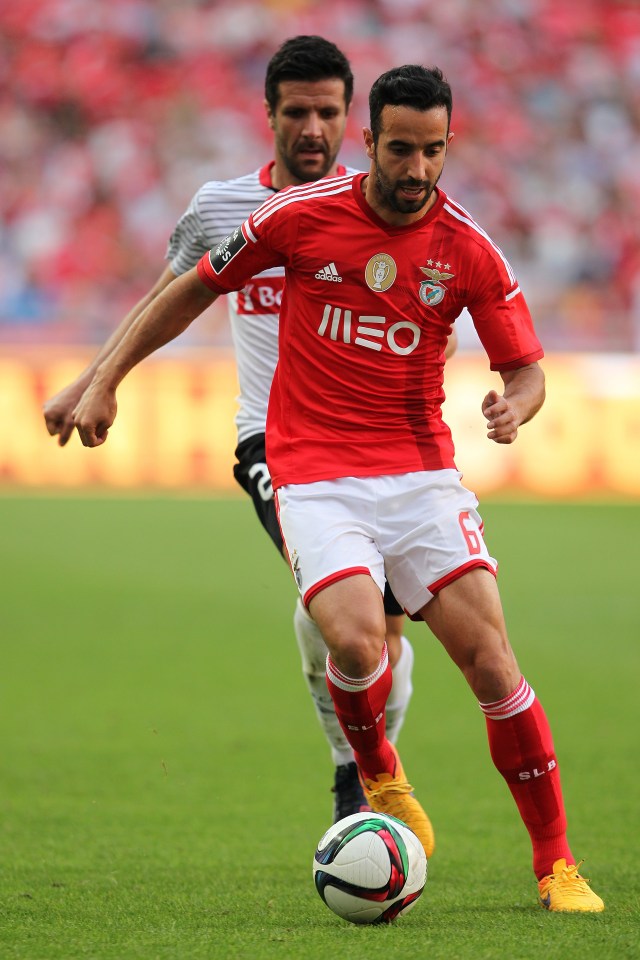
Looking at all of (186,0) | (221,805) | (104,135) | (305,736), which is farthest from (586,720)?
(186,0)

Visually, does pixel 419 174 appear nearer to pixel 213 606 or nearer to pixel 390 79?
pixel 390 79

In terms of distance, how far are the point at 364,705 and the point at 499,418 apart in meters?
0.92

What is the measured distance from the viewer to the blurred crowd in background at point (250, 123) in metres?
18.2

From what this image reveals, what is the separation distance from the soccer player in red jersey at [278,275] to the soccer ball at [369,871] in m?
1.17

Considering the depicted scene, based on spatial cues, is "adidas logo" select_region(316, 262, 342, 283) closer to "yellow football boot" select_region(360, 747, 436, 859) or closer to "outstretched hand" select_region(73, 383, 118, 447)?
"outstretched hand" select_region(73, 383, 118, 447)

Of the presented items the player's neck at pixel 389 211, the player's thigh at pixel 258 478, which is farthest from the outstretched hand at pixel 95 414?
the player's neck at pixel 389 211

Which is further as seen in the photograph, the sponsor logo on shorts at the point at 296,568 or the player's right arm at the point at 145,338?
the player's right arm at the point at 145,338

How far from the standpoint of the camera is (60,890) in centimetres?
→ 386

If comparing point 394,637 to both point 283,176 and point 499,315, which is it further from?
point 283,176

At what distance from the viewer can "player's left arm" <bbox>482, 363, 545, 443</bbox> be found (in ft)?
12.0

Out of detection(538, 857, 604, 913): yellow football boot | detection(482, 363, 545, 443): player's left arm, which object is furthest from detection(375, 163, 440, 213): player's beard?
detection(538, 857, 604, 913): yellow football boot

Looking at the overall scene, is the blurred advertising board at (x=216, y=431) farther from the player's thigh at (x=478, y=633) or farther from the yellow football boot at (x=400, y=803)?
the player's thigh at (x=478, y=633)

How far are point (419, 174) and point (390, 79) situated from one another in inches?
11.1

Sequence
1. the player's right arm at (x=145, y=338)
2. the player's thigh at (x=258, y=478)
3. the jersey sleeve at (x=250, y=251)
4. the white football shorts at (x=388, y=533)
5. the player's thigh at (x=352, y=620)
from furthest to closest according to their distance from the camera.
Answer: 1. the player's thigh at (x=258, y=478)
2. the player's right arm at (x=145, y=338)
3. the jersey sleeve at (x=250, y=251)
4. the white football shorts at (x=388, y=533)
5. the player's thigh at (x=352, y=620)
